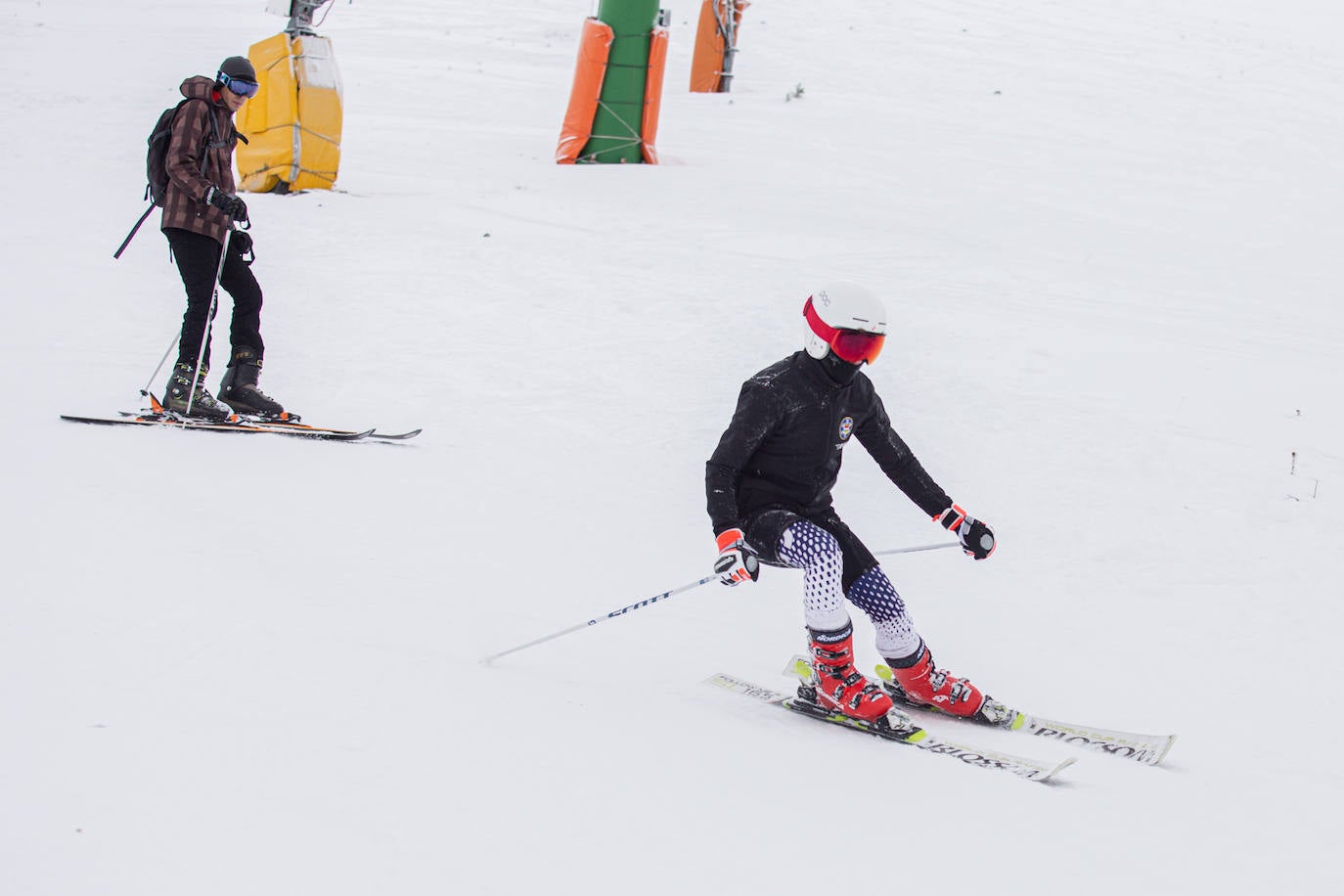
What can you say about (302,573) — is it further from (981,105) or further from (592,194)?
(981,105)

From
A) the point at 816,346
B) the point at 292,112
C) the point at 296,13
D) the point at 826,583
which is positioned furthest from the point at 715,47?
the point at 826,583

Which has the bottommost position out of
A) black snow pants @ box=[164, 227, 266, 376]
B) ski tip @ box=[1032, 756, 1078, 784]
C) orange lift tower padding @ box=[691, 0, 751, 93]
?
ski tip @ box=[1032, 756, 1078, 784]

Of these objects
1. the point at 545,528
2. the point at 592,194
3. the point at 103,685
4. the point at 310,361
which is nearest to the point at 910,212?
the point at 592,194

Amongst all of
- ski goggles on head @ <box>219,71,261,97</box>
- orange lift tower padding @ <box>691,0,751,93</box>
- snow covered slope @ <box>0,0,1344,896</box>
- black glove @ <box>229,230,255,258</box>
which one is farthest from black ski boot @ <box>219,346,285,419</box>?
orange lift tower padding @ <box>691,0,751,93</box>

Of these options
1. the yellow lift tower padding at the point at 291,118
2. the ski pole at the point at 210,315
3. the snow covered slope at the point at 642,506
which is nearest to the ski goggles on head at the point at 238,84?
the ski pole at the point at 210,315

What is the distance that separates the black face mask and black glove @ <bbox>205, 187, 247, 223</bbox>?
3377mm

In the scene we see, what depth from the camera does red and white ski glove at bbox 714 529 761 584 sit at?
379 cm

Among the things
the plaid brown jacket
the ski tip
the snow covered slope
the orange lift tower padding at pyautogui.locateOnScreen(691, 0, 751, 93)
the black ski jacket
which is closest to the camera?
the snow covered slope

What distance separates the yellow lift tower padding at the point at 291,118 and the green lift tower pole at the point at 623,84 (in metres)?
2.84

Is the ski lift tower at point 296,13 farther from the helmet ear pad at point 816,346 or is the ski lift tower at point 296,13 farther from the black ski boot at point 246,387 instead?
the helmet ear pad at point 816,346

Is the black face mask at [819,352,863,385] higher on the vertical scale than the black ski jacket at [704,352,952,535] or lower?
higher

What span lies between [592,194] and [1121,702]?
811 cm

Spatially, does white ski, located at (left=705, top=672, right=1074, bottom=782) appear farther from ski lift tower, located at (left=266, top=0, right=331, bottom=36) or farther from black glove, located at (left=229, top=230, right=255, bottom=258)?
ski lift tower, located at (left=266, top=0, right=331, bottom=36)

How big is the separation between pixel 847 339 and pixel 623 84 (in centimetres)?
936
